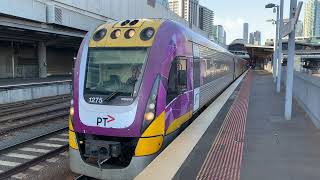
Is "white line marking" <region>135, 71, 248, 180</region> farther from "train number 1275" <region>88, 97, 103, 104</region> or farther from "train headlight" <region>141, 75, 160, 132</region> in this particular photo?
"train number 1275" <region>88, 97, 103, 104</region>

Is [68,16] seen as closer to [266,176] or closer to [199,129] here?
[199,129]

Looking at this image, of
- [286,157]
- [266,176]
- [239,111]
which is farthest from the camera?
[239,111]

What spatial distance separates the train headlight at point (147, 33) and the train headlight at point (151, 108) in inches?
38.9

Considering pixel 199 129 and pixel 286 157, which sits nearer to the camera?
pixel 286 157

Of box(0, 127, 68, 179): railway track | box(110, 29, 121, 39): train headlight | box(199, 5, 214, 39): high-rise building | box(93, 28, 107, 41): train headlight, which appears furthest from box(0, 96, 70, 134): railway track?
box(199, 5, 214, 39): high-rise building

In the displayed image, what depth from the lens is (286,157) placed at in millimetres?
6605

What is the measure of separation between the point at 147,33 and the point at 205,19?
170578mm

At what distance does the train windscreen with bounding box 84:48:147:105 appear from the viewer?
7.00 m

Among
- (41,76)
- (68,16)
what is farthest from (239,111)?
(41,76)

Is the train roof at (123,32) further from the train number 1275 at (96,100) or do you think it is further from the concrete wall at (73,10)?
the concrete wall at (73,10)

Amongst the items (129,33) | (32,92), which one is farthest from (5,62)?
(129,33)

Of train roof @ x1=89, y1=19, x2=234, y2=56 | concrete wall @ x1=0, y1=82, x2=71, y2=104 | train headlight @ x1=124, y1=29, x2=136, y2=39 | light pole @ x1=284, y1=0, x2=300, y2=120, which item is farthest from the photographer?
concrete wall @ x1=0, y1=82, x2=71, y2=104

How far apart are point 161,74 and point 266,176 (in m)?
2.71

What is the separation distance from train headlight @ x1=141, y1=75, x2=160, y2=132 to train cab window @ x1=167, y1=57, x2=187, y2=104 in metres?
0.51
